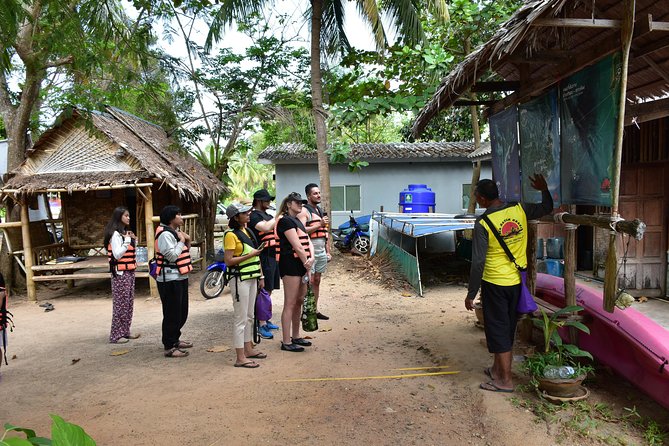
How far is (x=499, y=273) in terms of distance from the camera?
13.1 ft

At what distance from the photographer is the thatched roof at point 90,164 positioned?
8.93m

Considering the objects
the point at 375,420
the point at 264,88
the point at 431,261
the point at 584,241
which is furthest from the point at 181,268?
the point at 264,88

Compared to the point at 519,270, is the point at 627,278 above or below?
below

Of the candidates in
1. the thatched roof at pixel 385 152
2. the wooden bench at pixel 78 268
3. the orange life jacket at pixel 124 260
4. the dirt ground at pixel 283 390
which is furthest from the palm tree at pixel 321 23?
the orange life jacket at pixel 124 260

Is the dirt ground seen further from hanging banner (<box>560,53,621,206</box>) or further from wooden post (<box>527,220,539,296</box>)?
hanging banner (<box>560,53,621,206</box>)

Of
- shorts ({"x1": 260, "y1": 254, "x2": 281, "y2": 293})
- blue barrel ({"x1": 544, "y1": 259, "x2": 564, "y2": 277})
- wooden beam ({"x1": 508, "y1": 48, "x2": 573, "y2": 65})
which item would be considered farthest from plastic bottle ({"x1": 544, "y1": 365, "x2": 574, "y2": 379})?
blue barrel ({"x1": 544, "y1": 259, "x2": 564, "y2": 277})

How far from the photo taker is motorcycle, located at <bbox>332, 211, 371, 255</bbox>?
42.7ft

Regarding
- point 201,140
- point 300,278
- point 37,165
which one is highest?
point 201,140

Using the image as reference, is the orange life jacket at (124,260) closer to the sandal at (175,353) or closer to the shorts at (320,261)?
the sandal at (175,353)

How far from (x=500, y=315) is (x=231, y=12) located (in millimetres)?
9807

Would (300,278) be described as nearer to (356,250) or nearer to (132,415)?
(132,415)

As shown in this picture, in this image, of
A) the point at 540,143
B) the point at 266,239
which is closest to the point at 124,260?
the point at 266,239

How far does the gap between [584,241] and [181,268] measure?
7041 millimetres

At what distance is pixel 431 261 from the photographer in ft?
39.7
